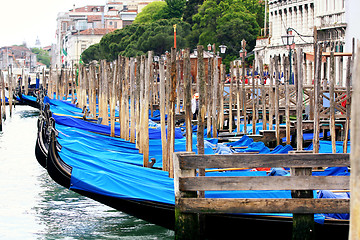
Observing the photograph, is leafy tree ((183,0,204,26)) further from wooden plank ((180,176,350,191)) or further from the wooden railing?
wooden plank ((180,176,350,191))

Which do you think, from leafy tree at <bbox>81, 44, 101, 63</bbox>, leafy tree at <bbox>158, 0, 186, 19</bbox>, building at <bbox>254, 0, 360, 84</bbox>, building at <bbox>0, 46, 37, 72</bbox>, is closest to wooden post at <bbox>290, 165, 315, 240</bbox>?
building at <bbox>254, 0, 360, 84</bbox>

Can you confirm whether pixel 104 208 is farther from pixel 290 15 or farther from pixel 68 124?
pixel 290 15

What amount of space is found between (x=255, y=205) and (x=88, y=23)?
9648cm

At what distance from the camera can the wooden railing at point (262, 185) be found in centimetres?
549

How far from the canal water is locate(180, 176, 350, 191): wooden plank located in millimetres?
2207

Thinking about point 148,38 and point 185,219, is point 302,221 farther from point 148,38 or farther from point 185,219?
point 148,38

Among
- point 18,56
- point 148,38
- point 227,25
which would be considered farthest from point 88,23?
point 227,25

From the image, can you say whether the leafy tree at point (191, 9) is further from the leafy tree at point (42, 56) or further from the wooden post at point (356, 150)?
the leafy tree at point (42, 56)

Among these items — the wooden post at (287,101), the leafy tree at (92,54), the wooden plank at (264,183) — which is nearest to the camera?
the wooden plank at (264,183)

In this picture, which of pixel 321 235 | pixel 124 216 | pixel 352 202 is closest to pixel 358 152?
pixel 352 202

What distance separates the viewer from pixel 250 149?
33.6 ft

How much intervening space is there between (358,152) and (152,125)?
34.9ft

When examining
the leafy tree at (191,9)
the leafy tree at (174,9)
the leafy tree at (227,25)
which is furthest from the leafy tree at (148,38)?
the leafy tree at (174,9)

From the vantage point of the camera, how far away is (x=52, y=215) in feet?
30.1
